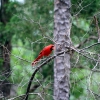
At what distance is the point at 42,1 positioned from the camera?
10305 mm

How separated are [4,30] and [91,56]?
5.96m

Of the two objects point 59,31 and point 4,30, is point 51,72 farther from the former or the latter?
point 59,31

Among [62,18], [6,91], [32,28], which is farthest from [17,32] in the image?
[62,18]

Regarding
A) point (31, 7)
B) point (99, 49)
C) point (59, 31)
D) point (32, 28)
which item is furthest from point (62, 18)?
point (31, 7)

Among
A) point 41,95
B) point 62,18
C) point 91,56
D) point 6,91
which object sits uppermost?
point 62,18

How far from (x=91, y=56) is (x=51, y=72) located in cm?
616

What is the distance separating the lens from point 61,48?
18.3 ft

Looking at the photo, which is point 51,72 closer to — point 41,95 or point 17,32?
point 17,32

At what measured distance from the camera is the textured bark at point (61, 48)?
5.62m

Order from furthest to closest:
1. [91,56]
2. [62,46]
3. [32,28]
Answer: [32,28]
[62,46]
[91,56]

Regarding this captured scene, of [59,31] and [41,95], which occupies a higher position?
[59,31]

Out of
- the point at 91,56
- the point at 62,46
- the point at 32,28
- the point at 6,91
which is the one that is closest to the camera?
the point at 91,56

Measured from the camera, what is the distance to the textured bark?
5.62m

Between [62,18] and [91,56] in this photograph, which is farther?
[62,18]
